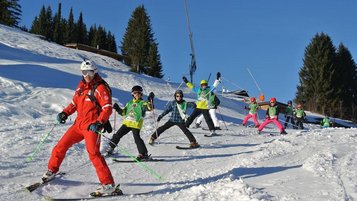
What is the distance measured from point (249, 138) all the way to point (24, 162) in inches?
285

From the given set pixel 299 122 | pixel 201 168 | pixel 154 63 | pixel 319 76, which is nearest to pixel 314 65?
pixel 319 76

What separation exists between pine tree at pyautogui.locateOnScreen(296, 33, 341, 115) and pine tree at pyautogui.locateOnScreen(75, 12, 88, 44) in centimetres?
4583

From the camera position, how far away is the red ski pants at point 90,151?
20.2ft

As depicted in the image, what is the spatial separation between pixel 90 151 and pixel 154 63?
6040 cm

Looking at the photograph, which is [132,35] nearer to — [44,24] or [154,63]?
[154,63]

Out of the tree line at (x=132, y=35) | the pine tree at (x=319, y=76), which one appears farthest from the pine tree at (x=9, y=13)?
the pine tree at (x=319, y=76)

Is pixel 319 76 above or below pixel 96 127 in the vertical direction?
above

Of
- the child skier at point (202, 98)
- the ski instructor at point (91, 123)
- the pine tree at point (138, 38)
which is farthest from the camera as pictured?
the pine tree at point (138, 38)

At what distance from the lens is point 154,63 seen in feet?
217

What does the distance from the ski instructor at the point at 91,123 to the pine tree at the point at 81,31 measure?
86.6 metres

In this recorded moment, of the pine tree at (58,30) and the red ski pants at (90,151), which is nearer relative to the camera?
the red ski pants at (90,151)

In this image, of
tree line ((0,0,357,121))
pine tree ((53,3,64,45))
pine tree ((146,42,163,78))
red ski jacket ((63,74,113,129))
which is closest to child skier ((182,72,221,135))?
red ski jacket ((63,74,113,129))

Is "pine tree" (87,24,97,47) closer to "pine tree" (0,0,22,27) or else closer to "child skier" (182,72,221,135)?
"pine tree" (0,0,22,27)

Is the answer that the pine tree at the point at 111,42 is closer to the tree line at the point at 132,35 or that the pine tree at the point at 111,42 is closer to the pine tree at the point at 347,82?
the tree line at the point at 132,35
